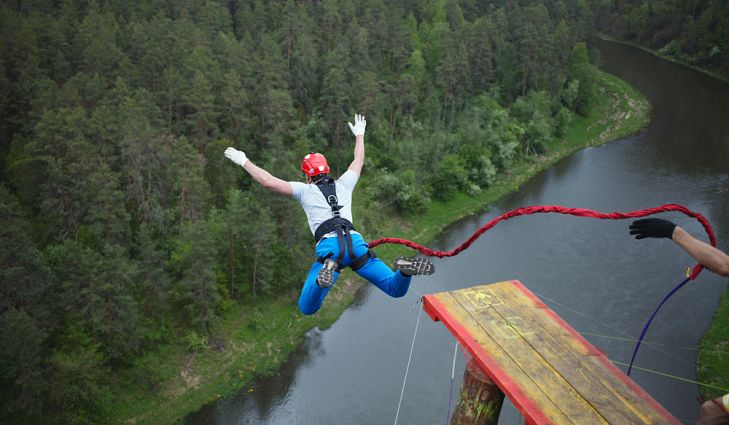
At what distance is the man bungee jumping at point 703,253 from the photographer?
3.95m

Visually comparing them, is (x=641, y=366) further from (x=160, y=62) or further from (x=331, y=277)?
(x=160, y=62)

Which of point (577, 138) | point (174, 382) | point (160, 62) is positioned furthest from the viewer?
point (577, 138)

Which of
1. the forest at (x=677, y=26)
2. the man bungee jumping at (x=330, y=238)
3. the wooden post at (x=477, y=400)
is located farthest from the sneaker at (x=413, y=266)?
the forest at (x=677, y=26)

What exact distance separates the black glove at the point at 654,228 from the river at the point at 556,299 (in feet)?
53.3

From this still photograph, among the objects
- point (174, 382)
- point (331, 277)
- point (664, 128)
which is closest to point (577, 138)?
point (664, 128)

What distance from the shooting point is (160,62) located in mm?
30891

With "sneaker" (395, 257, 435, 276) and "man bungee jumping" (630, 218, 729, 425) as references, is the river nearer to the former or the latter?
"sneaker" (395, 257, 435, 276)

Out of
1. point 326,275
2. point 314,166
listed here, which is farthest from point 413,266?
point 314,166

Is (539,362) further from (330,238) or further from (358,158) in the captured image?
(358,158)

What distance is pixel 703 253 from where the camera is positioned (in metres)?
4.03

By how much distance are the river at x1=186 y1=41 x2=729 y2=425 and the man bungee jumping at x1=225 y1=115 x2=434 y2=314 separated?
47.8ft

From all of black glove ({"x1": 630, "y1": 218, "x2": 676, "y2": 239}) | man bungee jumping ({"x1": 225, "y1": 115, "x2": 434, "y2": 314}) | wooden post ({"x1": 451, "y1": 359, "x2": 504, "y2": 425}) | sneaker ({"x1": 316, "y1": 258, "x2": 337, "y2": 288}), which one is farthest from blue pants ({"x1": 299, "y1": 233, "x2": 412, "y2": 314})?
black glove ({"x1": 630, "y1": 218, "x2": 676, "y2": 239})

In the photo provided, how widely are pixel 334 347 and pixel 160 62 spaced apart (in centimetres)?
1830

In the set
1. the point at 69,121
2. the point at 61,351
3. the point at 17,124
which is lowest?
the point at 61,351
